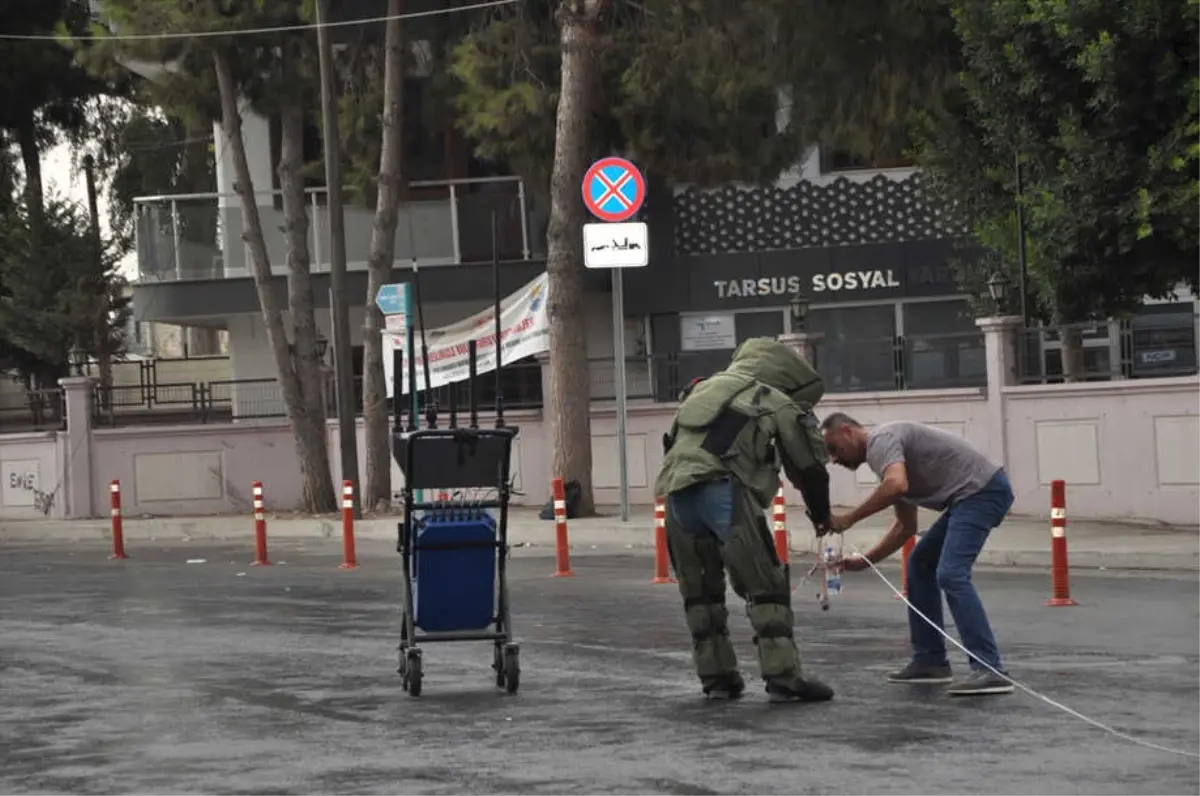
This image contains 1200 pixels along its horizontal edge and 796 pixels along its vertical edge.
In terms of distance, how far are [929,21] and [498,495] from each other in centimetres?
1701

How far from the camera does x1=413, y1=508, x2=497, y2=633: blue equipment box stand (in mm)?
10867

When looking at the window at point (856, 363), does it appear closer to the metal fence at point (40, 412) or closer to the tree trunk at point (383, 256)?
the tree trunk at point (383, 256)

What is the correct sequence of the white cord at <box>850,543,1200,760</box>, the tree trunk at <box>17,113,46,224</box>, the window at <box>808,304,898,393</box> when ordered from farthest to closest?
the tree trunk at <box>17,113,46,224</box>, the window at <box>808,304,898,393</box>, the white cord at <box>850,543,1200,760</box>

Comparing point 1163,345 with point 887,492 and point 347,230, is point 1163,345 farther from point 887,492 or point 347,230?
point 347,230

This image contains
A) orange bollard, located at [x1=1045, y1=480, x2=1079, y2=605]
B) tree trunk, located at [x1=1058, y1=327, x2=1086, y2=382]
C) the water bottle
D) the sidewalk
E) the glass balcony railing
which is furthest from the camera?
the glass balcony railing

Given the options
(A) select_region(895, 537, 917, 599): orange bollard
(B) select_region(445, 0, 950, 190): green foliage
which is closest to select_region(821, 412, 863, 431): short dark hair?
(A) select_region(895, 537, 917, 599): orange bollard

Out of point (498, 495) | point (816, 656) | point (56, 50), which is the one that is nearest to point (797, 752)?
point (498, 495)

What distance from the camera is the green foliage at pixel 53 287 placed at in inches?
1766

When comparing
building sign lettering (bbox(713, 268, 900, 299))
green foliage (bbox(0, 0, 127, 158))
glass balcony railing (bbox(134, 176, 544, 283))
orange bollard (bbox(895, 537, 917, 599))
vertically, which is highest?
green foliage (bbox(0, 0, 127, 158))

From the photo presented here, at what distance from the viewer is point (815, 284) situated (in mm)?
34875

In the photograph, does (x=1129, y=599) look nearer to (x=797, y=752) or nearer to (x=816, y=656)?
(x=816, y=656)

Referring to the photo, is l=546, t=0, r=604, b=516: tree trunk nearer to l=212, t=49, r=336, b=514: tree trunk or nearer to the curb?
the curb

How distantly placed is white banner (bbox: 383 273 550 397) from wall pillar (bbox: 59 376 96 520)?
15.0 feet

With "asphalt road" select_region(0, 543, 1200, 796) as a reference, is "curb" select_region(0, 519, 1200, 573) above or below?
above
